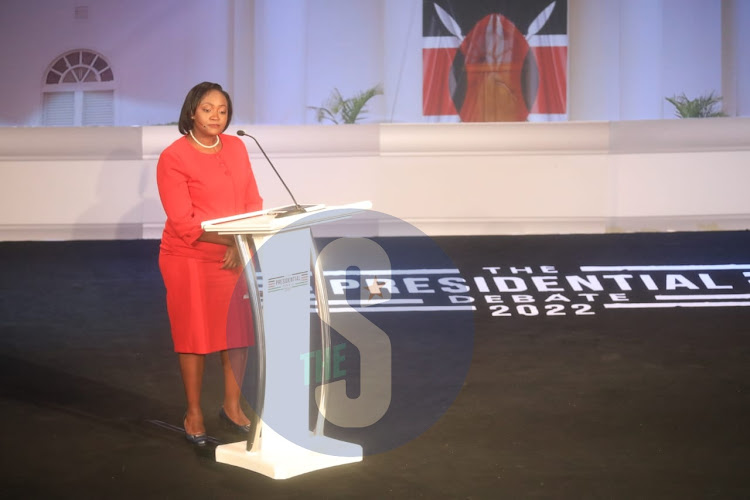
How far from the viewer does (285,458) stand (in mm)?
3057

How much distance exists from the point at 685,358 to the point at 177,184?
2.59 meters

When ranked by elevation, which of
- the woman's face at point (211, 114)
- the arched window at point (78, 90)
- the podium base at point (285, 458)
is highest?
the arched window at point (78, 90)

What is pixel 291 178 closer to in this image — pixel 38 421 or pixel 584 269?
pixel 584 269

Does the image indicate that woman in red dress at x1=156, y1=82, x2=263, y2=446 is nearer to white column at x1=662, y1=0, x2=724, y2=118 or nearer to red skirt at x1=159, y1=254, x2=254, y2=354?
red skirt at x1=159, y1=254, x2=254, y2=354

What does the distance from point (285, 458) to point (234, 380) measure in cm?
56

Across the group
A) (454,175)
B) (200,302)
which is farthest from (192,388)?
(454,175)

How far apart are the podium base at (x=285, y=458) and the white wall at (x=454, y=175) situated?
4.69 m

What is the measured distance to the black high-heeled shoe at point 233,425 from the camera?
138 inches

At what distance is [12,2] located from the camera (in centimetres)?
1409

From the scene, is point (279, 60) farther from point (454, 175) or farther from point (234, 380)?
Answer: point (234, 380)

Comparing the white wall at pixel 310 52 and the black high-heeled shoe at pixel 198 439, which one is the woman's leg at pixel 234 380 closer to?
the black high-heeled shoe at pixel 198 439

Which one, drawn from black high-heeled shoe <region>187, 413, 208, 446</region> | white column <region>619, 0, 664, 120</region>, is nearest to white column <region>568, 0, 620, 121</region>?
white column <region>619, 0, 664, 120</region>

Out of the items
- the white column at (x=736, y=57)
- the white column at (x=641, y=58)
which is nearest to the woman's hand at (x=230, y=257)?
the white column at (x=641, y=58)

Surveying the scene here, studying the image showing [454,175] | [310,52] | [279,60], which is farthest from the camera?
[310,52]
